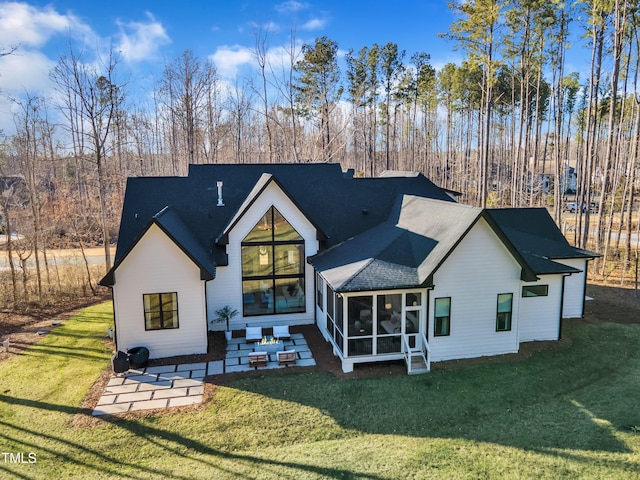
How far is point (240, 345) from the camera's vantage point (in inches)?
546

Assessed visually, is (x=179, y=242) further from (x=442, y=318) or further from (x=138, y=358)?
(x=442, y=318)

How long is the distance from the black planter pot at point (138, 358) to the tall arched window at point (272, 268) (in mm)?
3935

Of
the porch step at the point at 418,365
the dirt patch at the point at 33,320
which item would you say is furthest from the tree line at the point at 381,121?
the porch step at the point at 418,365

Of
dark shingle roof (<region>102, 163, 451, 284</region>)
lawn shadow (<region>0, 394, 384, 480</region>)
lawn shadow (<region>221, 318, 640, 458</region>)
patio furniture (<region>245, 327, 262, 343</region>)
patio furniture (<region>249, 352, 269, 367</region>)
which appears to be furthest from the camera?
dark shingle roof (<region>102, 163, 451, 284</region>)

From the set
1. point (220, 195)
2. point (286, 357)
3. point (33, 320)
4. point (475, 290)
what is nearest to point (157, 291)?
point (286, 357)

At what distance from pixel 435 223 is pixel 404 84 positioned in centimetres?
3266

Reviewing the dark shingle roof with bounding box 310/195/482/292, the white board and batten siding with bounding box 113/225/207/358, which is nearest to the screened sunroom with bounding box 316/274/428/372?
the dark shingle roof with bounding box 310/195/482/292

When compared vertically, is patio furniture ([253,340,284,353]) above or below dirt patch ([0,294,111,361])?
above

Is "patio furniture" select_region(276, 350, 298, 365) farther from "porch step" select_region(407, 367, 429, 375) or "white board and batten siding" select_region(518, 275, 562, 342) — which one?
"white board and batten siding" select_region(518, 275, 562, 342)

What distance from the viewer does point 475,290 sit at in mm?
12320

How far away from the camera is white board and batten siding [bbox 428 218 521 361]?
12.1 metres

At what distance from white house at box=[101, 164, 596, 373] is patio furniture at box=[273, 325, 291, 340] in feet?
3.98

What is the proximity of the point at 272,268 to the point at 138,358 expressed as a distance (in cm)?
533

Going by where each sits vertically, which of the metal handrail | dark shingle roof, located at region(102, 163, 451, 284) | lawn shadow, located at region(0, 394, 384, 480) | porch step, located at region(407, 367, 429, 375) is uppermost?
dark shingle roof, located at region(102, 163, 451, 284)
